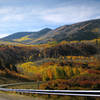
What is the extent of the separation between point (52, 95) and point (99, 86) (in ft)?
17.3

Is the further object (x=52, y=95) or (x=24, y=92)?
(x=24, y=92)

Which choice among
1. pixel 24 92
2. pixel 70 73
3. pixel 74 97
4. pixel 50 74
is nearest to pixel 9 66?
pixel 50 74

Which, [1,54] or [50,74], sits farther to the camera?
[1,54]

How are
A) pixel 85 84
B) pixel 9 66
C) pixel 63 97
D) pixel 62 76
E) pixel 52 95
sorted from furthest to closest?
pixel 9 66 < pixel 62 76 < pixel 85 84 < pixel 52 95 < pixel 63 97

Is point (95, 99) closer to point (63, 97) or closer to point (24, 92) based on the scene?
point (63, 97)

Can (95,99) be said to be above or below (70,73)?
above

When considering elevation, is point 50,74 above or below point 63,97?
below

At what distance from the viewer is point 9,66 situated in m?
115

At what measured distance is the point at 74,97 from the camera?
12.3 m

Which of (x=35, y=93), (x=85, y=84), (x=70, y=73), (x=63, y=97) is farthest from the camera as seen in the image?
(x=70, y=73)

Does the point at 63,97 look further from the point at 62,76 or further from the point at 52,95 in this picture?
the point at 62,76

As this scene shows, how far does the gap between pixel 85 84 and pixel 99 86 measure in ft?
9.77

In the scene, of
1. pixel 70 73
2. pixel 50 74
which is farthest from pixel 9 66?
pixel 70 73

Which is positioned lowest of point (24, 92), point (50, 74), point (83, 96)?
point (50, 74)
